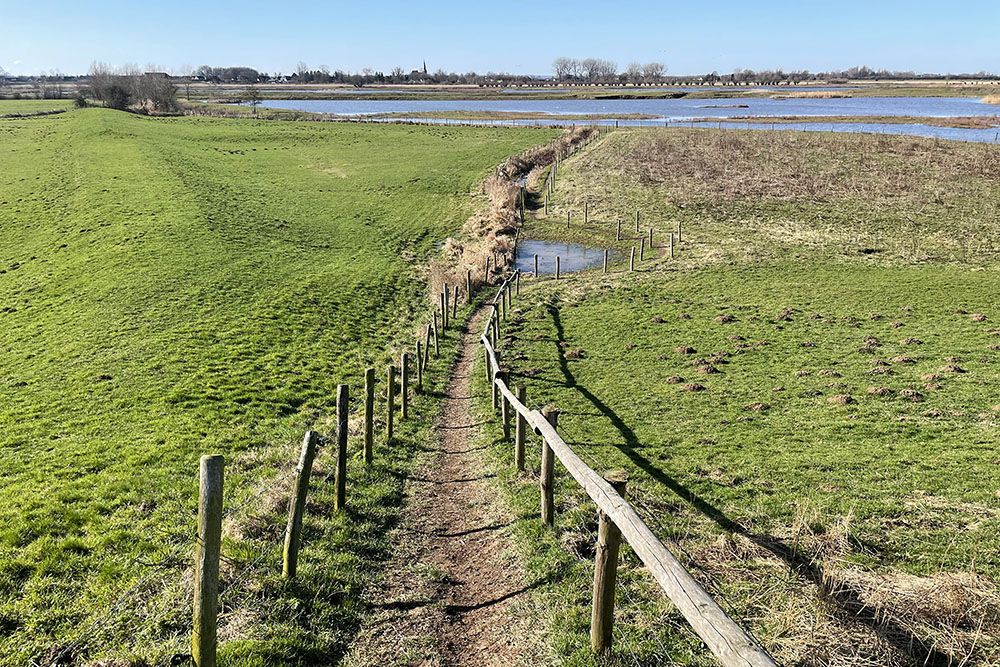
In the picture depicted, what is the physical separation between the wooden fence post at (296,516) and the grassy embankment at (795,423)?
3572 mm

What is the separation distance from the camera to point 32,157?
63.2 meters

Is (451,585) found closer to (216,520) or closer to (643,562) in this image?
(643,562)

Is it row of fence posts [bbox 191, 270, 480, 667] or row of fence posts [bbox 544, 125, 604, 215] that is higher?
row of fence posts [bbox 544, 125, 604, 215]

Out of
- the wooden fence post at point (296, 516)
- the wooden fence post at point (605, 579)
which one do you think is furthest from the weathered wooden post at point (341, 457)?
the wooden fence post at point (605, 579)

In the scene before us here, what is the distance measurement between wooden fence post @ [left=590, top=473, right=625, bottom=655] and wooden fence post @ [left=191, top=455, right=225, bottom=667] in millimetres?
4009

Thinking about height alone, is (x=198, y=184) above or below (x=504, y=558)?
above

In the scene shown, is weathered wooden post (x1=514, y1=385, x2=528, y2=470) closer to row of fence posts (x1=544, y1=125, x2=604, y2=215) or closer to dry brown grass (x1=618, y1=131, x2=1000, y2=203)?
A: row of fence posts (x1=544, y1=125, x2=604, y2=215)

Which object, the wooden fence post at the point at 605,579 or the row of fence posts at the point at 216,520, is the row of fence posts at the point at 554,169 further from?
the wooden fence post at the point at 605,579

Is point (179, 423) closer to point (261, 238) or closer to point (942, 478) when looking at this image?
point (942, 478)

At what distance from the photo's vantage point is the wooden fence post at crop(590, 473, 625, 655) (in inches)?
267

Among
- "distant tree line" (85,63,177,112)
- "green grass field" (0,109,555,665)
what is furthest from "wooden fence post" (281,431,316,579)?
"distant tree line" (85,63,177,112)

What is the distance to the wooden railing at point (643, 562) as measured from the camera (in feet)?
15.3

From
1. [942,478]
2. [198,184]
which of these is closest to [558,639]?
[942,478]

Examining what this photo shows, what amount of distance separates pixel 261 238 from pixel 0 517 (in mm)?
30781
